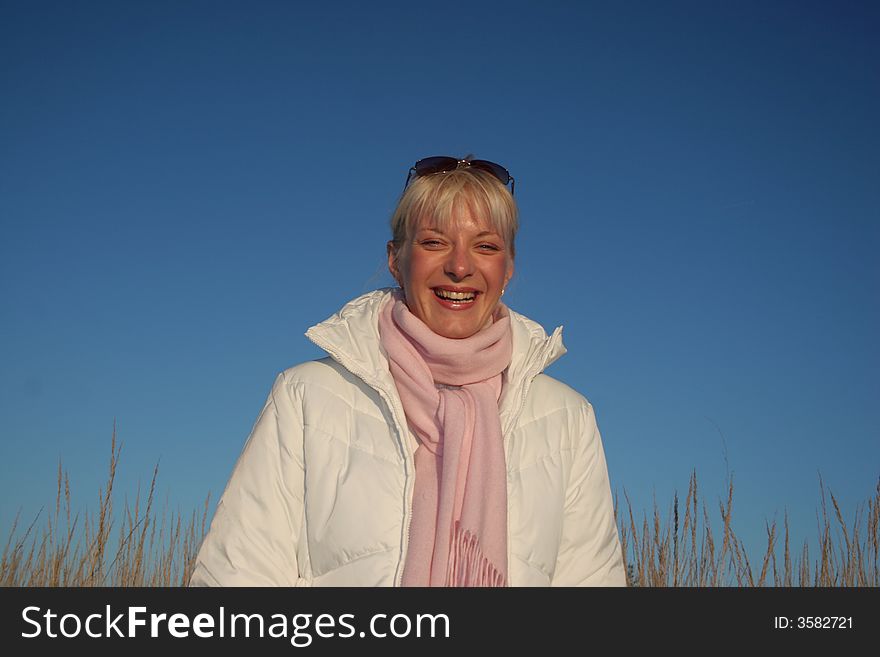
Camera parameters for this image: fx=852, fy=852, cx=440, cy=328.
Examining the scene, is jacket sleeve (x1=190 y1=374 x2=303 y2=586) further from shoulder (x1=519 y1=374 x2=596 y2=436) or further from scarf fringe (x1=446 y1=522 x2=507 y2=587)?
shoulder (x1=519 y1=374 x2=596 y2=436)

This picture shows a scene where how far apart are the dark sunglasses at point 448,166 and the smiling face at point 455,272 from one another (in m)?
0.20

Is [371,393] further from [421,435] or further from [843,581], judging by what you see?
[843,581]

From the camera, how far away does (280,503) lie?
2568mm

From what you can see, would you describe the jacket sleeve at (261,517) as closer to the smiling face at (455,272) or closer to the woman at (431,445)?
the woman at (431,445)

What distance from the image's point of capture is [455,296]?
118 inches

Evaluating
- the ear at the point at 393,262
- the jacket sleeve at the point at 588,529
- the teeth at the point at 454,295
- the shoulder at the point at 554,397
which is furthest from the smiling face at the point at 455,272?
the jacket sleeve at the point at 588,529

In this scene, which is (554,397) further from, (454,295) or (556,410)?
(454,295)

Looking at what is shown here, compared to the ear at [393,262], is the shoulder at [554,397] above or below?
below

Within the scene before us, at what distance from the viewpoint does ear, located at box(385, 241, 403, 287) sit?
10.3 ft

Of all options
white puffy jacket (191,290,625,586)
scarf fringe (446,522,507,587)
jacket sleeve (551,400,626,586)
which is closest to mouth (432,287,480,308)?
white puffy jacket (191,290,625,586)

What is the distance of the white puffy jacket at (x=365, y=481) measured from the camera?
254 centimetres
